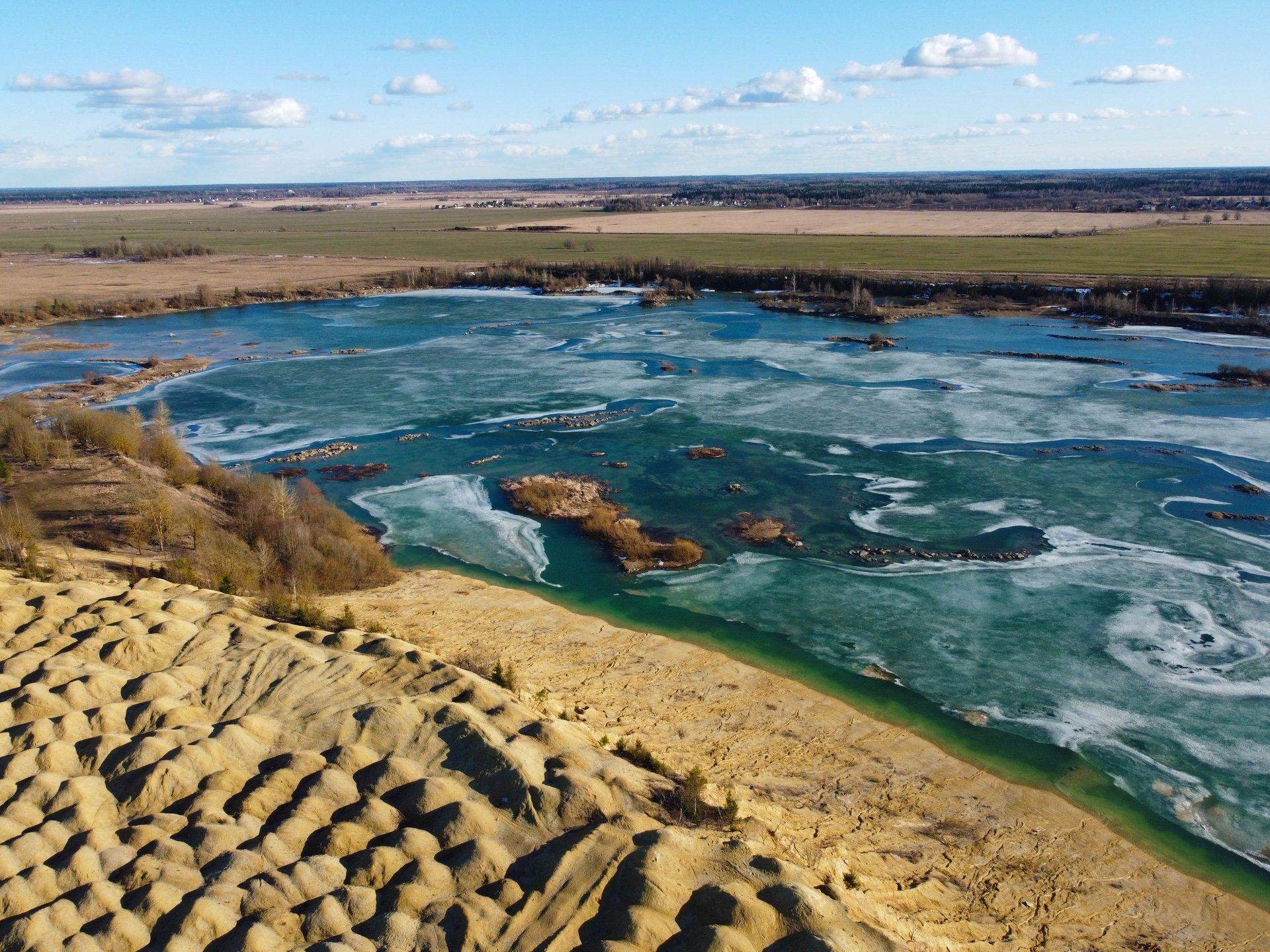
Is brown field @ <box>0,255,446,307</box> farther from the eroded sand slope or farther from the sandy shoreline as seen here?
the sandy shoreline

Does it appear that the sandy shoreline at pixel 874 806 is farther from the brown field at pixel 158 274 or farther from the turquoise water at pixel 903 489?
the brown field at pixel 158 274

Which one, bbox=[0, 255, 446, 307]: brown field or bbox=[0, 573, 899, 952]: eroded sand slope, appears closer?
bbox=[0, 573, 899, 952]: eroded sand slope

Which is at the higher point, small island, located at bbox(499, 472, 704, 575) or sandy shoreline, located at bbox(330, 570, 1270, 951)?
small island, located at bbox(499, 472, 704, 575)

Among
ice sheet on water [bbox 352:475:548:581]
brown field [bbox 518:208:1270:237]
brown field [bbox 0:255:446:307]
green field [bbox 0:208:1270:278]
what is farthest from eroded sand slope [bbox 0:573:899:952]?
brown field [bbox 518:208:1270:237]

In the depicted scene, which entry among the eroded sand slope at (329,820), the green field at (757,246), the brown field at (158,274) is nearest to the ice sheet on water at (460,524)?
the eroded sand slope at (329,820)

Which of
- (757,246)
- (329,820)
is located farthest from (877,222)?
(329,820)

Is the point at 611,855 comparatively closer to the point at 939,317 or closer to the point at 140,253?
the point at 939,317
